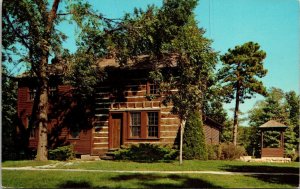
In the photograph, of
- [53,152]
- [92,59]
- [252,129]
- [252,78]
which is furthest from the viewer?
[252,129]

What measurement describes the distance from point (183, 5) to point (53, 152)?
584 inches

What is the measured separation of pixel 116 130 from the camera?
27.5 metres

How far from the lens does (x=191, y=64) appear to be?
20.9 meters

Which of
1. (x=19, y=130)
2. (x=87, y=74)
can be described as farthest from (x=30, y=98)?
(x=87, y=74)

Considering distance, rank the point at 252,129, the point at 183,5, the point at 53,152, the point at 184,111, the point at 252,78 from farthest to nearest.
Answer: the point at 252,129 → the point at 252,78 → the point at 183,5 → the point at 53,152 → the point at 184,111

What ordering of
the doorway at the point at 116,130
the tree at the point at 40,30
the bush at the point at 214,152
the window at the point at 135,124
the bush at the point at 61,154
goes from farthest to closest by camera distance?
the doorway at the point at 116,130, the window at the point at 135,124, the bush at the point at 61,154, the bush at the point at 214,152, the tree at the point at 40,30

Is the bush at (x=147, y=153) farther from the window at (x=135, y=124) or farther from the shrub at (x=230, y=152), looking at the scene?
the shrub at (x=230, y=152)

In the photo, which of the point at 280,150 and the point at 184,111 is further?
the point at 280,150

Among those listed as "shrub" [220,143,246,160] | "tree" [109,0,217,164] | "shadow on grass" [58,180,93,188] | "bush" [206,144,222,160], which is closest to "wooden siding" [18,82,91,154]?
"tree" [109,0,217,164]

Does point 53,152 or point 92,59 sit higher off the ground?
point 92,59

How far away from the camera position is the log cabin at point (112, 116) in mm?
25953

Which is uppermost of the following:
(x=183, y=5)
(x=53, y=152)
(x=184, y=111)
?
(x=183, y=5)

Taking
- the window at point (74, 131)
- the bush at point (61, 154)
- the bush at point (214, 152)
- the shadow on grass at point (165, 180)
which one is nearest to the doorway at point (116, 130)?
the window at point (74, 131)

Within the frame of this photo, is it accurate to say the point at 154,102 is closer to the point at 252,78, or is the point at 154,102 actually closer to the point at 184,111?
the point at 184,111
